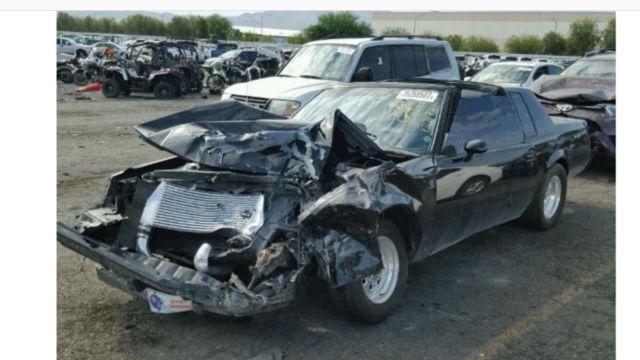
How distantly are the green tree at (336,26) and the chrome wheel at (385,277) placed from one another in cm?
3280

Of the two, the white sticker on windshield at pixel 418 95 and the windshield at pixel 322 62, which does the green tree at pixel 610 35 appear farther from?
the white sticker on windshield at pixel 418 95

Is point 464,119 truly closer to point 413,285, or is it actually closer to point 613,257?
point 413,285

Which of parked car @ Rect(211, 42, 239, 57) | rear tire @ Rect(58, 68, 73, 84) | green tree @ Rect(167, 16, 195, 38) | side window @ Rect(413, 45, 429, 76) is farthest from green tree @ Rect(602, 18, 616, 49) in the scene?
green tree @ Rect(167, 16, 195, 38)

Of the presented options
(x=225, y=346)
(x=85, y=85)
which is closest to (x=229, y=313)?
(x=225, y=346)

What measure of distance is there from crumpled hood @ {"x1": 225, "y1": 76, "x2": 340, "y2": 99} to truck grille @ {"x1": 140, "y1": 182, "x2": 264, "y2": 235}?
5.37 m

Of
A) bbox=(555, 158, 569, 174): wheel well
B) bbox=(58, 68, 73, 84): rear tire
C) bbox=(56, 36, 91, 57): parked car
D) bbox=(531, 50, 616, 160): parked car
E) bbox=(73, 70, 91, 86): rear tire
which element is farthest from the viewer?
bbox=(56, 36, 91, 57): parked car

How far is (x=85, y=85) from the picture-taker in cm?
2245

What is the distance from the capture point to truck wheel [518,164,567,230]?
20.0 feet

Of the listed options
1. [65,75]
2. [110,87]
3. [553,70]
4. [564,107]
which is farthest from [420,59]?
[65,75]

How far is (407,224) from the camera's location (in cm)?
417

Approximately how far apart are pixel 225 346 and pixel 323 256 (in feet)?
2.80

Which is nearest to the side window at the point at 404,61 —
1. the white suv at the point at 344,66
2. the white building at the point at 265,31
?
the white suv at the point at 344,66

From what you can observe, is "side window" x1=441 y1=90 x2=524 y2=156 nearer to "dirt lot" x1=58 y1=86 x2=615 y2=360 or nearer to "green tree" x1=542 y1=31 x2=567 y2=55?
"dirt lot" x1=58 y1=86 x2=615 y2=360

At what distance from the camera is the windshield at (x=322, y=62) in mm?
10047
